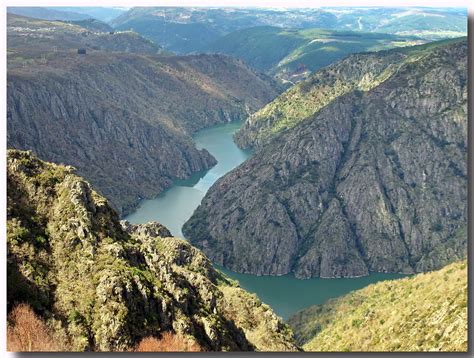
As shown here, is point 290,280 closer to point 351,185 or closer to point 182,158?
point 351,185

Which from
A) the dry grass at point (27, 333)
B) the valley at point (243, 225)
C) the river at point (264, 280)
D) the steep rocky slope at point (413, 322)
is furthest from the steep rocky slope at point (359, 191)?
the dry grass at point (27, 333)

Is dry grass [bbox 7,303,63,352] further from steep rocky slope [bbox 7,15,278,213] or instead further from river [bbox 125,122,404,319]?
steep rocky slope [bbox 7,15,278,213]

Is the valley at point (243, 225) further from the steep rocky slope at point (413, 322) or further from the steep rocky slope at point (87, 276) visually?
the steep rocky slope at point (413, 322)

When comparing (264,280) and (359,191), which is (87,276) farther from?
(359,191)

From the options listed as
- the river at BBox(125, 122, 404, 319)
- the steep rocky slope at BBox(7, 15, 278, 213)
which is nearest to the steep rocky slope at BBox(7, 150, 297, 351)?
the river at BBox(125, 122, 404, 319)

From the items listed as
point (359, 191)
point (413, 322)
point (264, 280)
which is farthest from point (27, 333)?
point (359, 191)
